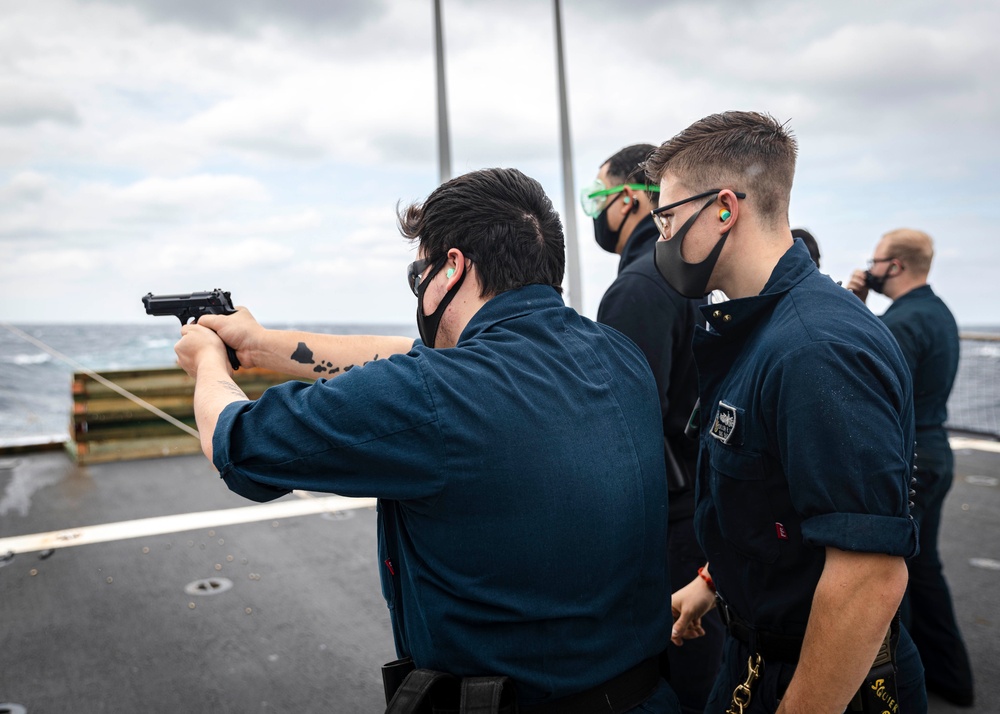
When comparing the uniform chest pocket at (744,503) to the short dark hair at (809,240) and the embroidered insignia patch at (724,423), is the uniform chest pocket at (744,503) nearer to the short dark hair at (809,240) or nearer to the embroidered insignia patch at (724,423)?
the embroidered insignia patch at (724,423)

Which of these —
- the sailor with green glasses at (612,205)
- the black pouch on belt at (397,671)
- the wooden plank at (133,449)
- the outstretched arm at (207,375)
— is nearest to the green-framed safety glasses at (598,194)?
the sailor with green glasses at (612,205)

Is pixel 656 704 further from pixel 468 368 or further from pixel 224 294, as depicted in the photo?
pixel 224 294

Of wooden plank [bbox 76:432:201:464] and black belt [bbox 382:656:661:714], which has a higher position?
black belt [bbox 382:656:661:714]

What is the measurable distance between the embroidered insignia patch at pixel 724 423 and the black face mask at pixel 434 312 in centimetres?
65

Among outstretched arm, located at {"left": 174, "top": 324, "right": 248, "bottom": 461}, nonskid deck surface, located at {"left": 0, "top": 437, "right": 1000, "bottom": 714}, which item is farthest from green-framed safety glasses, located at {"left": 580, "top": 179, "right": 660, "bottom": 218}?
nonskid deck surface, located at {"left": 0, "top": 437, "right": 1000, "bottom": 714}

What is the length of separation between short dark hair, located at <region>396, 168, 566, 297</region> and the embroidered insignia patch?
1.59 ft

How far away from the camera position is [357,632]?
4293 mm

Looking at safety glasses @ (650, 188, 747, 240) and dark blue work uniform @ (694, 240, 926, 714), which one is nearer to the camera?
dark blue work uniform @ (694, 240, 926, 714)

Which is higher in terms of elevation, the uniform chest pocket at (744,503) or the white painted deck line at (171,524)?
the uniform chest pocket at (744,503)

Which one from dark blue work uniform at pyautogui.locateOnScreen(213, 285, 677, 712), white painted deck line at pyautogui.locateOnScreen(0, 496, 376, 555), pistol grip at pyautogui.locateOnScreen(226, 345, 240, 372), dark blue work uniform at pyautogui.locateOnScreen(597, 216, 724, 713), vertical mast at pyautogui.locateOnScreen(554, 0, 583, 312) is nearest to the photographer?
dark blue work uniform at pyautogui.locateOnScreen(213, 285, 677, 712)

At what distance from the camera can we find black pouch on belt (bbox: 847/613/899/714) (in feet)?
5.11

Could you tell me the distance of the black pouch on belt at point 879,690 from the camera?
5.11 ft

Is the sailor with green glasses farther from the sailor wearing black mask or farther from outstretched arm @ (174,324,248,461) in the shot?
outstretched arm @ (174,324,248,461)

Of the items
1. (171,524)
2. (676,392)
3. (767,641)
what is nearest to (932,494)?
(676,392)
